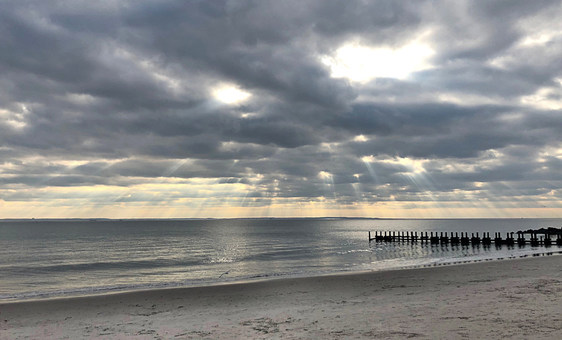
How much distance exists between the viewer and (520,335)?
11453mm

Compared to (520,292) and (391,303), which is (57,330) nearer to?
(391,303)

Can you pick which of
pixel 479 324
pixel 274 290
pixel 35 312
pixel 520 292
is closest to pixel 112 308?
pixel 35 312

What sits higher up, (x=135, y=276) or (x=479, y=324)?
(x=479, y=324)

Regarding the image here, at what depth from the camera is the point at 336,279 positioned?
94.3 feet

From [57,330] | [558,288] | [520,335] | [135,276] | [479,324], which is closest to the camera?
[520,335]

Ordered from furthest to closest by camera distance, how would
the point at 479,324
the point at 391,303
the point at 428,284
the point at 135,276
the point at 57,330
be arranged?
1. the point at 135,276
2. the point at 428,284
3. the point at 391,303
4. the point at 57,330
5. the point at 479,324

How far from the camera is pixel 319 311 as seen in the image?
1705 centimetres

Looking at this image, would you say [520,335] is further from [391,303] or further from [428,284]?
[428,284]

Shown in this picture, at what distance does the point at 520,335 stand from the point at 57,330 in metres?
16.3

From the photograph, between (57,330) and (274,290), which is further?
(274,290)

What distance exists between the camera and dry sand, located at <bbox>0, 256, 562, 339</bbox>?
13070 mm

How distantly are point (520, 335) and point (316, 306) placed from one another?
8.73m

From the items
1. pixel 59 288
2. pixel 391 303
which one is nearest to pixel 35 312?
pixel 59 288

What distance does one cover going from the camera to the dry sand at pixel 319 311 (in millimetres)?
13070
